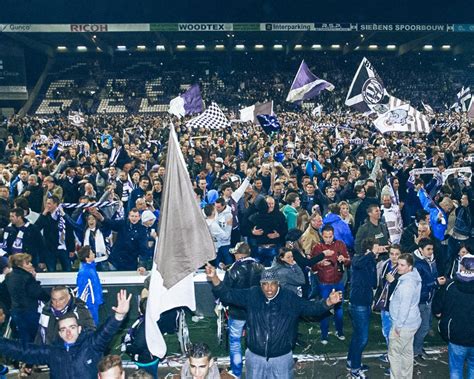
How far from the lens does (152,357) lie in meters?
5.13

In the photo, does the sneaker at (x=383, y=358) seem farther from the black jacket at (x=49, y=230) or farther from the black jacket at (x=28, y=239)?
the black jacket at (x=49, y=230)

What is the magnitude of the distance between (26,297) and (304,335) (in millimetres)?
3600

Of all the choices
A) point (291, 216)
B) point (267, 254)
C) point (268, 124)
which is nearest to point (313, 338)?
point (267, 254)

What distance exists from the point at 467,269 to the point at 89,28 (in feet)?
123

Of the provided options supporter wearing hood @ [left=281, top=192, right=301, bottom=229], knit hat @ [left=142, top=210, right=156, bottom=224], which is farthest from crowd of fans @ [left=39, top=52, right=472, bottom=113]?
knit hat @ [left=142, top=210, right=156, bottom=224]

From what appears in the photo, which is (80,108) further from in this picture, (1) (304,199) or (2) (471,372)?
(2) (471,372)

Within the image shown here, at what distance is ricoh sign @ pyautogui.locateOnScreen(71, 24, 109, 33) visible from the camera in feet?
125

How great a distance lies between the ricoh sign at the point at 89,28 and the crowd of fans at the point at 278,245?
26.8m

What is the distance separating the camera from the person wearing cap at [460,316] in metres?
4.99

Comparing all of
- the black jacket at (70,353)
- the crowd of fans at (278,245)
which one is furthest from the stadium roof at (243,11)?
the black jacket at (70,353)

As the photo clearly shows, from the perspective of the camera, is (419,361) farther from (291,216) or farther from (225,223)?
(225,223)

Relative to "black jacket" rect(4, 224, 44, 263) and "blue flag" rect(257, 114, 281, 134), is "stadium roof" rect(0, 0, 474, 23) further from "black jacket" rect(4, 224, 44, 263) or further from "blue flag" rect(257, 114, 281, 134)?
"black jacket" rect(4, 224, 44, 263)

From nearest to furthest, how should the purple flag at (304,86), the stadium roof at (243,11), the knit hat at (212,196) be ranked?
the knit hat at (212,196) < the purple flag at (304,86) < the stadium roof at (243,11)

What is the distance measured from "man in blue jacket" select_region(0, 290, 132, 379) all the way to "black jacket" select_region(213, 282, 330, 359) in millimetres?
1217
